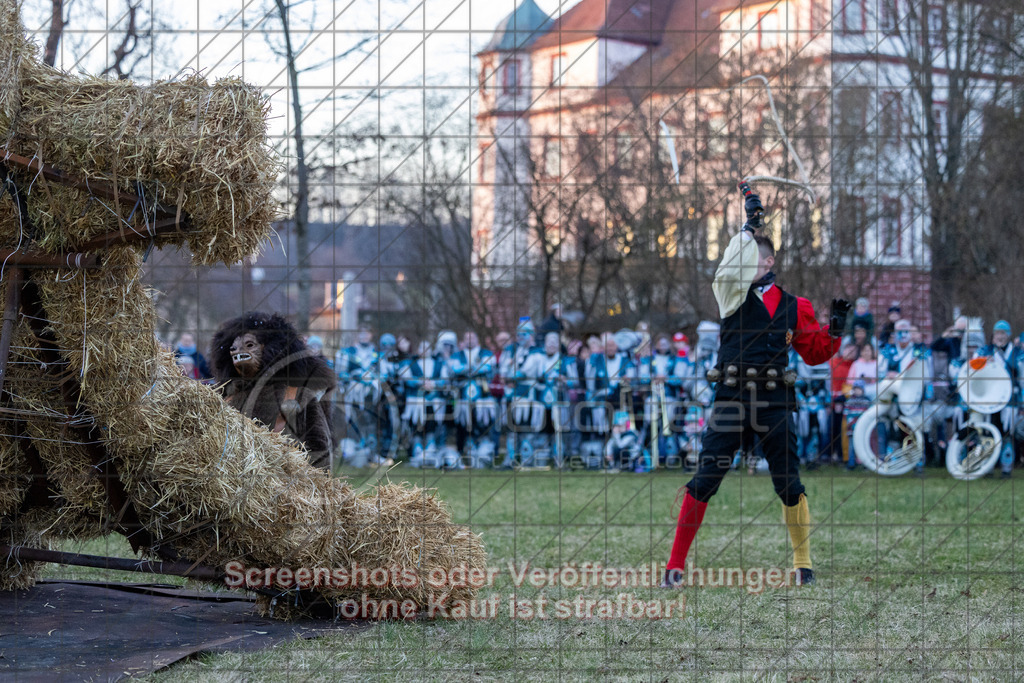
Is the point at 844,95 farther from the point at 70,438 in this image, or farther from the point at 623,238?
the point at 70,438

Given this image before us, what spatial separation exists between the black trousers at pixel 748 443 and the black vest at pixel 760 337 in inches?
4.2

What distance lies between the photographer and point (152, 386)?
413cm

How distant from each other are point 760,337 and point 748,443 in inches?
21.7

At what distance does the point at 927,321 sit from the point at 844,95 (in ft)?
9.42

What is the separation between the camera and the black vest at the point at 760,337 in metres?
5.36

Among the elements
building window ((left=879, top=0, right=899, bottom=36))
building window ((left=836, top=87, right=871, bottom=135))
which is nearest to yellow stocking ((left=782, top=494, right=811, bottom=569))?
building window ((left=879, top=0, right=899, bottom=36))

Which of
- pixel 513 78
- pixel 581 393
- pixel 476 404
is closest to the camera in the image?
pixel 513 78

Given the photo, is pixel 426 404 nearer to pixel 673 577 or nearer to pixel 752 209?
pixel 673 577

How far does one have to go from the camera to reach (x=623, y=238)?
12.4 m

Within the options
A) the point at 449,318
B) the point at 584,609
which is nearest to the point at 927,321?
the point at 449,318

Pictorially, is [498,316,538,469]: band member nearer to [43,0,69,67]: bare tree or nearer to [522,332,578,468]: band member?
[522,332,578,468]: band member

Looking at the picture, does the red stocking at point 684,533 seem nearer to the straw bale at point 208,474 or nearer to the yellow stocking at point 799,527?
the yellow stocking at point 799,527

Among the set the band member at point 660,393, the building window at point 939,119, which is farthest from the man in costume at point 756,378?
the building window at point 939,119

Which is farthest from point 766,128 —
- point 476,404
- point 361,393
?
point 361,393
